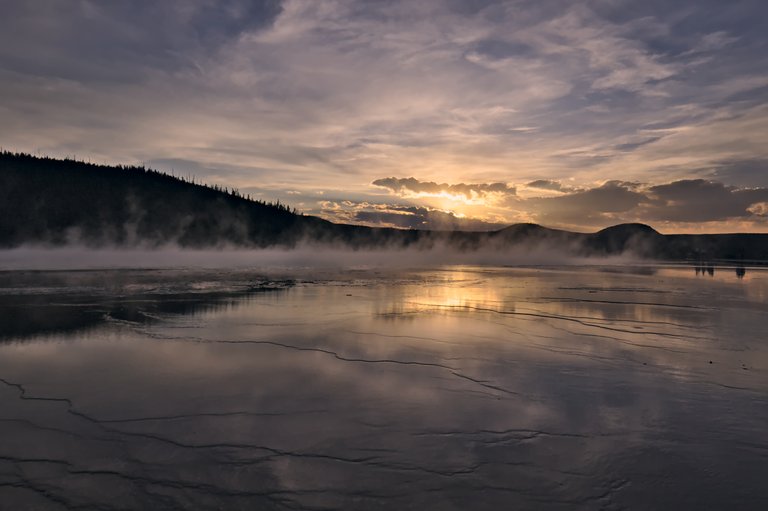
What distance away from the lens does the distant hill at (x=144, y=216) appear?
113m

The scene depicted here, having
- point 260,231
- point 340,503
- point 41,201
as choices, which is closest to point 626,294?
point 340,503

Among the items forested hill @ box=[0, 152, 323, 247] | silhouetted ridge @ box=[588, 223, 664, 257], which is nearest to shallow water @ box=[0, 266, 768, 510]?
forested hill @ box=[0, 152, 323, 247]

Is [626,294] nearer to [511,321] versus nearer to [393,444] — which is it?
[511,321]

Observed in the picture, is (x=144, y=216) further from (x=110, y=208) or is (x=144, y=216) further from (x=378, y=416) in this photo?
(x=378, y=416)

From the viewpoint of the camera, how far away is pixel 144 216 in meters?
131

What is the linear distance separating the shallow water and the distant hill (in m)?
124

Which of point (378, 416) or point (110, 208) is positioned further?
point (110, 208)

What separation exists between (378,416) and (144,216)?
469 feet

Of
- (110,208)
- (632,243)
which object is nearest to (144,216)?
(110,208)

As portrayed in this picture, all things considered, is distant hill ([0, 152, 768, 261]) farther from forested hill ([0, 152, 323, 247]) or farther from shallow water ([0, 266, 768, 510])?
shallow water ([0, 266, 768, 510])

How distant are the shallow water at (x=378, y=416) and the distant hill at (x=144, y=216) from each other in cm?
12379

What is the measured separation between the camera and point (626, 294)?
2459cm

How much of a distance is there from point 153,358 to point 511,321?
34.3ft

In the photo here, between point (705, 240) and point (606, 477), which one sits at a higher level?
point (705, 240)
